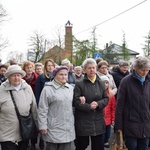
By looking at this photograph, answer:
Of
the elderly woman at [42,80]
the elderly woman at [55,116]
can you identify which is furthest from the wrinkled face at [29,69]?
the elderly woman at [55,116]

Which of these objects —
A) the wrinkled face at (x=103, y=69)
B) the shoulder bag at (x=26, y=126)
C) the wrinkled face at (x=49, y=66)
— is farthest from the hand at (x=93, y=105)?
the wrinkled face at (x=49, y=66)

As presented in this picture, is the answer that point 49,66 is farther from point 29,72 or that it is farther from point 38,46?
point 38,46

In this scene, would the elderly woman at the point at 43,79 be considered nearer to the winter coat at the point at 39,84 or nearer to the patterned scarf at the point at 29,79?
the winter coat at the point at 39,84

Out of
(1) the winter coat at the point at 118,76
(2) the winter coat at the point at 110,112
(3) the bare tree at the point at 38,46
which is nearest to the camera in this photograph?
(2) the winter coat at the point at 110,112

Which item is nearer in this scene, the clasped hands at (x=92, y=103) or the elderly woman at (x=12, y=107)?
the elderly woman at (x=12, y=107)

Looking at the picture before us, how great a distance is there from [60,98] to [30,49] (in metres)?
36.7

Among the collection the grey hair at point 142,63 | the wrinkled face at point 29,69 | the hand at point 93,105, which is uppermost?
the wrinkled face at point 29,69

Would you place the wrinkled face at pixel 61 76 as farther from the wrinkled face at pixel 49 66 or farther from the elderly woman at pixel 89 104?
the wrinkled face at pixel 49 66

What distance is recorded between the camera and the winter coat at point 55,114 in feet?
12.2

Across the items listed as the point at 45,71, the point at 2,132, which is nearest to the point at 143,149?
the point at 2,132

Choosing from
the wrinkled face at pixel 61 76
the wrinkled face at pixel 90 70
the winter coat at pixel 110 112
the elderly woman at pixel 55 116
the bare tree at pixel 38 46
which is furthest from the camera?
the bare tree at pixel 38 46

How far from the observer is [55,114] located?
3750mm

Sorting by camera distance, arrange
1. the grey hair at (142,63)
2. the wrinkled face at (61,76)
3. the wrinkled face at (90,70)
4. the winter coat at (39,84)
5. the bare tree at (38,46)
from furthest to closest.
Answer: the bare tree at (38,46)
the winter coat at (39,84)
the wrinkled face at (90,70)
the wrinkled face at (61,76)
the grey hair at (142,63)

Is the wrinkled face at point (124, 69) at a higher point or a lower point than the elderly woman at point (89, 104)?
higher
